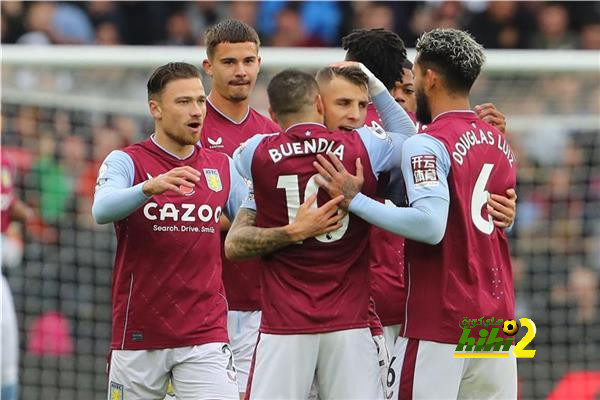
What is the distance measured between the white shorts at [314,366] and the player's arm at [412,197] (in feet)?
1.99

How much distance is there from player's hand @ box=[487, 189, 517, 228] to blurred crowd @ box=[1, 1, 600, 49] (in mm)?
7614

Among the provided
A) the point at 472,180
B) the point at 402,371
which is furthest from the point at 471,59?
the point at 402,371

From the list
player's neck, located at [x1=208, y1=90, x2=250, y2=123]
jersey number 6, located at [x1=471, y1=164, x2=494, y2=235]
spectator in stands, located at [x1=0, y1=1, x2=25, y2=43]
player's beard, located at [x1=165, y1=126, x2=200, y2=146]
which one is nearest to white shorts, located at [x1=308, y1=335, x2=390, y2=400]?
jersey number 6, located at [x1=471, y1=164, x2=494, y2=235]

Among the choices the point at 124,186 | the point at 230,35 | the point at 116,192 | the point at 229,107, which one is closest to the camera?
the point at 116,192

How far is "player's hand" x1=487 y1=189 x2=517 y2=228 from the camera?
666cm

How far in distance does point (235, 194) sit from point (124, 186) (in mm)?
678

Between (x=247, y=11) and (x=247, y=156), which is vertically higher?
(x=247, y=11)

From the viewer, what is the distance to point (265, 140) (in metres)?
6.71

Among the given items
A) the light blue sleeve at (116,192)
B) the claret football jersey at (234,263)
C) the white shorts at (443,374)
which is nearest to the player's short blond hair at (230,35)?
the claret football jersey at (234,263)

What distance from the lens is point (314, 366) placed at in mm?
6695

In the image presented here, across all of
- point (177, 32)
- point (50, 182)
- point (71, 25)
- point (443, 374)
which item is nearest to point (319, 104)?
point (443, 374)

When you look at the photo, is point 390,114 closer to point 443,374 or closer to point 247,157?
point 247,157

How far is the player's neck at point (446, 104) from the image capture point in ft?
22.1

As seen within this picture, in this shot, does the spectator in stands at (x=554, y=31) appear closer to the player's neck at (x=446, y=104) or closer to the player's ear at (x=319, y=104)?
the player's neck at (x=446, y=104)
